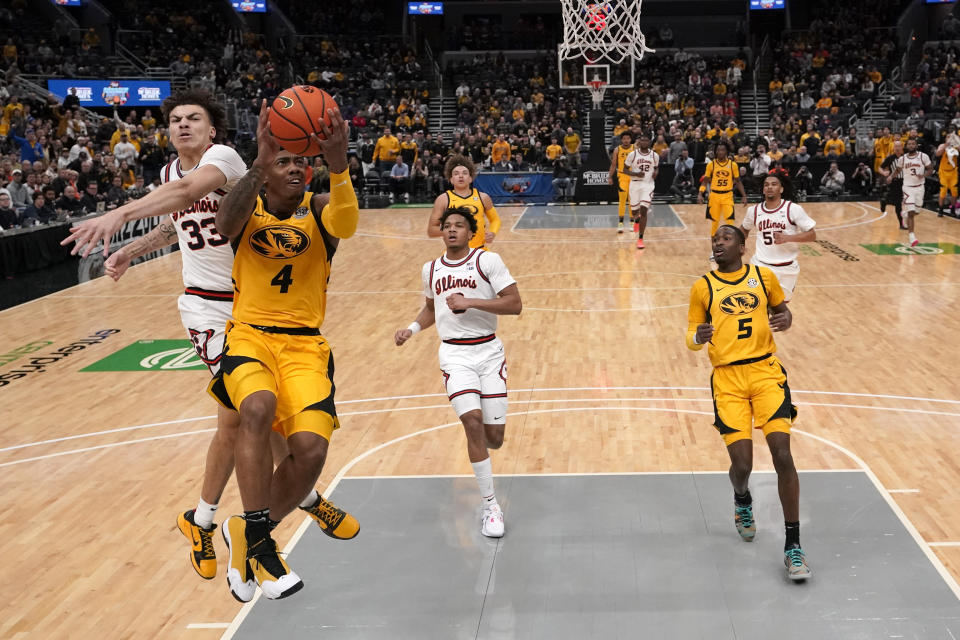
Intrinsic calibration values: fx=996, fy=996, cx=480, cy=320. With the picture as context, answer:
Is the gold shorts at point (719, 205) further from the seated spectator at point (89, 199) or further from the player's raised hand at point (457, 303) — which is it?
the player's raised hand at point (457, 303)

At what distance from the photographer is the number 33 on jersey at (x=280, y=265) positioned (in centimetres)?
447

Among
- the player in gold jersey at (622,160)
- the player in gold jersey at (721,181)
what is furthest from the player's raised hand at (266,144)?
the player in gold jersey at (622,160)

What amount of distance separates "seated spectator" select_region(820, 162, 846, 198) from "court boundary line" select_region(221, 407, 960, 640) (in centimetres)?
1923

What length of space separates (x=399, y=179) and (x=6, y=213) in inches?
500

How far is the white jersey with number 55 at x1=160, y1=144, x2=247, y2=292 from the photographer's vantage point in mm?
5082

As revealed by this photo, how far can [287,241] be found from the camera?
4.47 metres

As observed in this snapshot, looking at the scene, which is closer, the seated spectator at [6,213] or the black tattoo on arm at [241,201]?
the black tattoo on arm at [241,201]

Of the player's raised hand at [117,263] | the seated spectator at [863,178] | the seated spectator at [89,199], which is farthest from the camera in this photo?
the seated spectator at [863,178]

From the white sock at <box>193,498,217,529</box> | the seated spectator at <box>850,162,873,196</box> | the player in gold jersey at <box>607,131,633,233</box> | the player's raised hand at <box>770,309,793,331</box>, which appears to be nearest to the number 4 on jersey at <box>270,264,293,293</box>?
the white sock at <box>193,498,217,529</box>

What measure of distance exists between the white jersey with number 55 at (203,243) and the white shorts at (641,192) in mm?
13054

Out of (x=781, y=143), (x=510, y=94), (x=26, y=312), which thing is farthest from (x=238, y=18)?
(x=26, y=312)

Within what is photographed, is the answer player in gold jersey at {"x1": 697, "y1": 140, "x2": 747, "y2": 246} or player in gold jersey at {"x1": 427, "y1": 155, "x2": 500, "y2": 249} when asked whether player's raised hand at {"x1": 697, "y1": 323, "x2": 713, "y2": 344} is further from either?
player in gold jersey at {"x1": 697, "y1": 140, "x2": 747, "y2": 246}

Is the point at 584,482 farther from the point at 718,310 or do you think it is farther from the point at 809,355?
the point at 809,355

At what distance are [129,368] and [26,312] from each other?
3.95 meters
